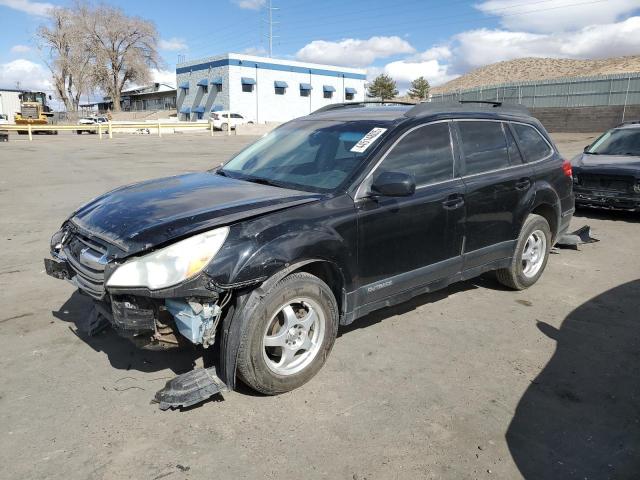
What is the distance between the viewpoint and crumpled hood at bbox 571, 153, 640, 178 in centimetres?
849

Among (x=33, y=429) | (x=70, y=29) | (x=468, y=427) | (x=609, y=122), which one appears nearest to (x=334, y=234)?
(x=468, y=427)

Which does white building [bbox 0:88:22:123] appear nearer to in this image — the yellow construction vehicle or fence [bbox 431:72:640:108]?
the yellow construction vehicle

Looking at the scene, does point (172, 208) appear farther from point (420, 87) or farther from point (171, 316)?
point (420, 87)

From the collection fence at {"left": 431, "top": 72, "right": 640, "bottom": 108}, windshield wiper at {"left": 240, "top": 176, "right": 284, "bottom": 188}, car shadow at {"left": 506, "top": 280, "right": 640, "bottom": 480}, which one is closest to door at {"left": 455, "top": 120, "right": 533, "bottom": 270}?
car shadow at {"left": 506, "top": 280, "right": 640, "bottom": 480}

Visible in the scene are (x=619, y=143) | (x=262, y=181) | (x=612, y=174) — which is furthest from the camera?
(x=619, y=143)

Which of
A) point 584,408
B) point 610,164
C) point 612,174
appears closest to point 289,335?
point 584,408

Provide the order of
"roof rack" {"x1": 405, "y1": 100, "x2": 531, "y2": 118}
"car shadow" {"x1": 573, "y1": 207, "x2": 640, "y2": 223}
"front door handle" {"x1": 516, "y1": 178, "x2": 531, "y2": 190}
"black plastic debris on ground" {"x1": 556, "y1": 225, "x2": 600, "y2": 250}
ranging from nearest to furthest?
"roof rack" {"x1": 405, "y1": 100, "x2": 531, "y2": 118} < "front door handle" {"x1": 516, "y1": 178, "x2": 531, "y2": 190} < "black plastic debris on ground" {"x1": 556, "y1": 225, "x2": 600, "y2": 250} < "car shadow" {"x1": 573, "y1": 207, "x2": 640, "y2": 223}

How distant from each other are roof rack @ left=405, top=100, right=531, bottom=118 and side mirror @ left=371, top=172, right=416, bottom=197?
84cm

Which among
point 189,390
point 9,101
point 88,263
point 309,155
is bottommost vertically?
point 189,390

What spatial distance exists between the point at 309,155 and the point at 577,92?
33608 mm

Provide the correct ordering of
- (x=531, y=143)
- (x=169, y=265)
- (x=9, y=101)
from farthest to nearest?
(x=9, y=101) → (x=531, y=143) → (x=169, y=265)

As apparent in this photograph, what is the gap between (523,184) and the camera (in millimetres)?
4957

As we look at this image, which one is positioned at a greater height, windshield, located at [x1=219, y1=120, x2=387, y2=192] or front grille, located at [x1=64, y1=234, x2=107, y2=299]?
windshield, located at [x1=219, y1=120, x2=387, y2=192]

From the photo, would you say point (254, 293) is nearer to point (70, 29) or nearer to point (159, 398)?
point (159, 398)
